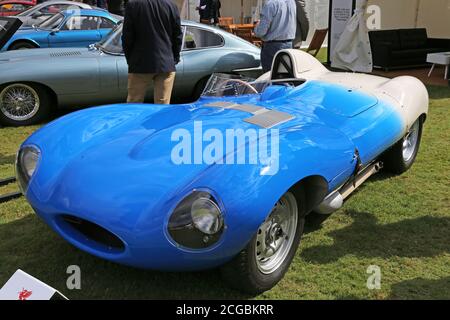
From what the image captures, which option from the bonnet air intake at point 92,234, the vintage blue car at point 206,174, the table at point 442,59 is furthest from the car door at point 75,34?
the bonnet air intake at point 92,234

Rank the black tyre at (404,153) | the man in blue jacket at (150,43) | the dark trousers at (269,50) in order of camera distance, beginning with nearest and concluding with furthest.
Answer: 1. the black tyre at (404,153)
2. the man in blue jacket at (150,43)
3. the dark trousers at (269,50)

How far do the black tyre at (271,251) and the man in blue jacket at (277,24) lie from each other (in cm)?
432

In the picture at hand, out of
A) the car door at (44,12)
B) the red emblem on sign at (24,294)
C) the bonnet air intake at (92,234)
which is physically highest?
the car door at (44,12)

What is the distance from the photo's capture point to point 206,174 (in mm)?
2307

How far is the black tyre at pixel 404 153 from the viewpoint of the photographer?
4398 mm

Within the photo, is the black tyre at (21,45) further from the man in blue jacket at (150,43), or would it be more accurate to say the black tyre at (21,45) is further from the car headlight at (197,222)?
the car headlight at (197,222)

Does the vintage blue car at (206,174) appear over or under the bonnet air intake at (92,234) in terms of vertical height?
over

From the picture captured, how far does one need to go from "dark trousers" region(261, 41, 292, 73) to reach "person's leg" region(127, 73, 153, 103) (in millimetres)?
2235

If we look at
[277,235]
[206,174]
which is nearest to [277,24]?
[277,235]

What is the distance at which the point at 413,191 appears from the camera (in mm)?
4180

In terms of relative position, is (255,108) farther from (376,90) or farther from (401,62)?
(401,62)

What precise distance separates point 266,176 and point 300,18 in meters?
6.82

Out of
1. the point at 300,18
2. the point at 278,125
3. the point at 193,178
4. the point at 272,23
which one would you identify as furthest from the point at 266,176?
the point at 300,18

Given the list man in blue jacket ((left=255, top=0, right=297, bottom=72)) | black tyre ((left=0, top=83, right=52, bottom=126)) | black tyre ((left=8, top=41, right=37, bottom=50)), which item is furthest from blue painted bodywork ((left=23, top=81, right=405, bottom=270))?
black tyre ((left=8, top=41, right=37, bottom=50))
